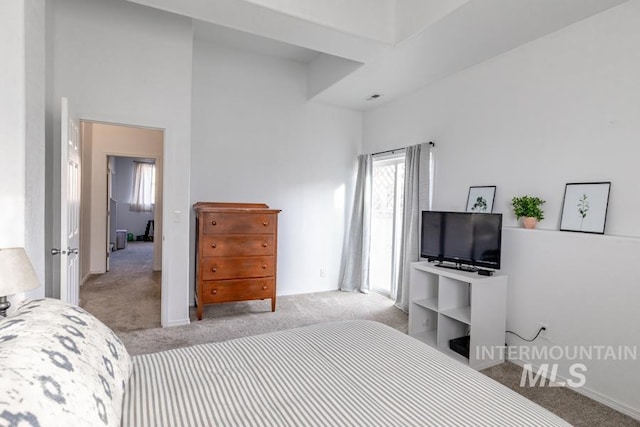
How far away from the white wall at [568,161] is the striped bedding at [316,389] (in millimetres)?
1551

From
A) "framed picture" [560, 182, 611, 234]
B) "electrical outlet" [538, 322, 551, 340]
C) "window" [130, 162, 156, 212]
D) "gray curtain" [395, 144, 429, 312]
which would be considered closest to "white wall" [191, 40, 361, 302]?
"gray curtain" [395, 144, 429, 312]

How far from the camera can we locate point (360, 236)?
15.6 feet

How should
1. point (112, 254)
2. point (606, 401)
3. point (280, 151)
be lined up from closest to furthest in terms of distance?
point (606, 401), point (280, 151), point (112, 254)

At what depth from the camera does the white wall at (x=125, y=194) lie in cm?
982

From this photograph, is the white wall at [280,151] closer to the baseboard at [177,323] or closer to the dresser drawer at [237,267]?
the dresser drawer at [237,267]

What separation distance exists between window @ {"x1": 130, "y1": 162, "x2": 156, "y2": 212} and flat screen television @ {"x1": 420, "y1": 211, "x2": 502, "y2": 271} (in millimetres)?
9020

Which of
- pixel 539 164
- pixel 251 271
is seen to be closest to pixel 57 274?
pixel 251 271

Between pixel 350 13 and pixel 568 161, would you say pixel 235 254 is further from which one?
pixel 568 161

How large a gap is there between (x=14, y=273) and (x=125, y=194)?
9.66 m

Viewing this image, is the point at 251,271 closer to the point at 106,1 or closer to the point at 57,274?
the point at 57,274

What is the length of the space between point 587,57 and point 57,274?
4.50 metres

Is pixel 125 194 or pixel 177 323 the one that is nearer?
pixel 177 323

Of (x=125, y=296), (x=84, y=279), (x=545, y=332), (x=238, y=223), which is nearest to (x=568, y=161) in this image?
(x=545, y=332)

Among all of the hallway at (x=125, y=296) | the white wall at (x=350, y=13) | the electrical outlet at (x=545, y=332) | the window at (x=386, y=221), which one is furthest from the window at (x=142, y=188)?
the electrical outlet at (x=545, y=332)
